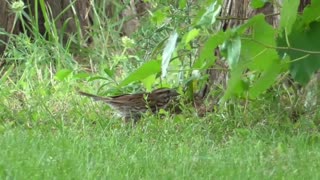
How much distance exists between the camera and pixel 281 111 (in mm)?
5832

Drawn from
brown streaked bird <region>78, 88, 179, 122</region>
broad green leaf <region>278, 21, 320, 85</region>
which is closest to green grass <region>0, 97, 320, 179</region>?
brown streaked bird <region>78, 88, 179, 122</region>

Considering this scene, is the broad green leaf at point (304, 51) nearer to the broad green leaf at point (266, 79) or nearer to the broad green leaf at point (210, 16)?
the broad green leaf at point (266, 79)

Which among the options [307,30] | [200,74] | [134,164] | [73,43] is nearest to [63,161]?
[134,164]

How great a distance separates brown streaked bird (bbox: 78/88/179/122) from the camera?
6.18 meters

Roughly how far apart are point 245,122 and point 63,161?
5.42ft

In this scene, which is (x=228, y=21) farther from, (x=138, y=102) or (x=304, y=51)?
(x=304, y=51)

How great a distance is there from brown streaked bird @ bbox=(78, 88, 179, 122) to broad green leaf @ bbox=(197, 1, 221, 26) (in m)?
1.47

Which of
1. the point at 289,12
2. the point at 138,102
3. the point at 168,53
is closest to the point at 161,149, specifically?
the point at 168,53

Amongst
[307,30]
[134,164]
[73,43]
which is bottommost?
[73,43]

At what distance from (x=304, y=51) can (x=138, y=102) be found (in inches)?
60.1

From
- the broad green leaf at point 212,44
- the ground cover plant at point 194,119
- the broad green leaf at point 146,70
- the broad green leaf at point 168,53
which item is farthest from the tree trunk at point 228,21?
the broad green leaf at point 168,53

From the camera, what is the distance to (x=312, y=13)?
204 inches

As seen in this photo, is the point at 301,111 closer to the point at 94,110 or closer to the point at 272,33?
the point at 272,33

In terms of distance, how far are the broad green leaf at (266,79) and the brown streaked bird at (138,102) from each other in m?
0.85
